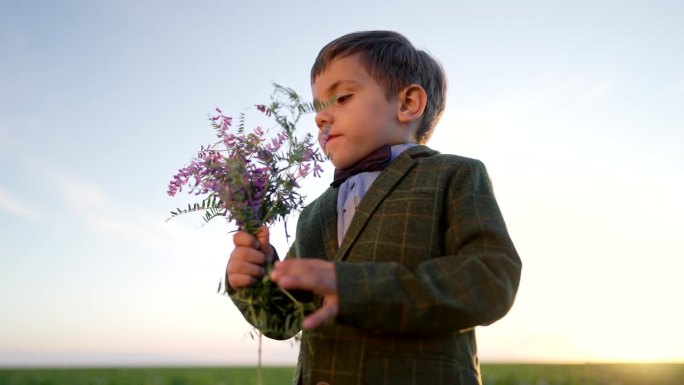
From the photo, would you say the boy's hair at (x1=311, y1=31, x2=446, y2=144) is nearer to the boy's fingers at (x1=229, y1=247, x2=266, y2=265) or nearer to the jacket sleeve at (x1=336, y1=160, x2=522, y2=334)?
the jacket sleeve at (x1=336, y1=160, x2=522, y2=334)

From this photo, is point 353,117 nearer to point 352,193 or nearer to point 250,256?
point 352,193

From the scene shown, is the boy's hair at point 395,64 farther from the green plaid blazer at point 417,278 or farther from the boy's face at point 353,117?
the green plaid blazer at point 417,278

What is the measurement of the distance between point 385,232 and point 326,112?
0.78 metres

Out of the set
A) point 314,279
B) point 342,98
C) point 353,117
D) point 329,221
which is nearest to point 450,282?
point 314,279

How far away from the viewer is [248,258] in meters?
2.65

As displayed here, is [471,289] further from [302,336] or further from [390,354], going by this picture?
[302,336]

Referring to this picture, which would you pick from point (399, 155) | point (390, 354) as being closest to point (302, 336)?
point (390, 354)

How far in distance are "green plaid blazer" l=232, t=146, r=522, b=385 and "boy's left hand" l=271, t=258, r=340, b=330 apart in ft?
0.11

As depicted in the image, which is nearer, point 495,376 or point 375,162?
point 375,162

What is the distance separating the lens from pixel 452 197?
2869 millimetres

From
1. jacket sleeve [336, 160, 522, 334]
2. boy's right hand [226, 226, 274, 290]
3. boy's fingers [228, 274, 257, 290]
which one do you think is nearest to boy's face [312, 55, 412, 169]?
jacket sleeve [336, 160, 522, 334]

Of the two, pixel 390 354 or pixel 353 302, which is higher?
pixel 353 302

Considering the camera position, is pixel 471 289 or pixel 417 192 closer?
pixel 471 289

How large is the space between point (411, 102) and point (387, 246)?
3.28 ft
